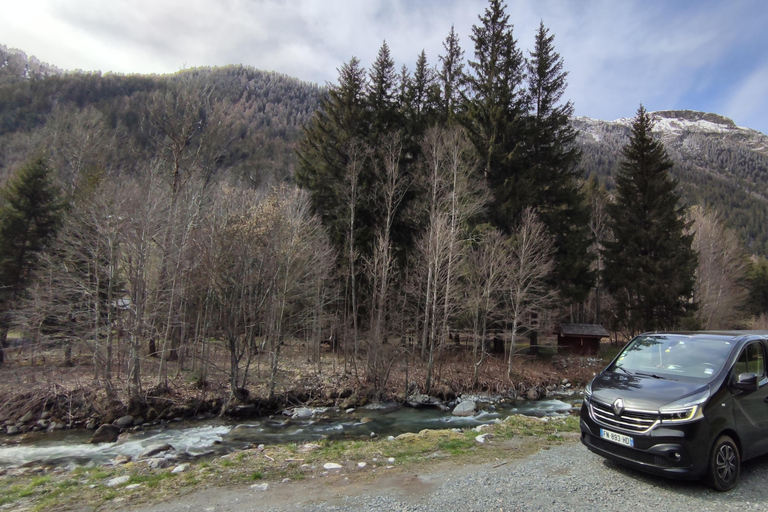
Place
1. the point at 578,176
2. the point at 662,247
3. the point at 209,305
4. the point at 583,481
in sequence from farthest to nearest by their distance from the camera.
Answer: the point at 662,247 → the point at 578,176 → the point at 209,305 → the point at 583,481

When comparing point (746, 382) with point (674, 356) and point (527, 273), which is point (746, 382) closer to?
point (674, 356)

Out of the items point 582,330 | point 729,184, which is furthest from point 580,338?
point 729,184

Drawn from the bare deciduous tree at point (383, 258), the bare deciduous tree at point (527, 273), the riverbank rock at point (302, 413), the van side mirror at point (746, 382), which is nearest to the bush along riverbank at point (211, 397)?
the riverbank rock at point (302, 413)

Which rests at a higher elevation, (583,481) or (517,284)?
(517,284)

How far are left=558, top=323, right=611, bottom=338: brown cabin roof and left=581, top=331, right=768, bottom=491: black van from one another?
24169 mm

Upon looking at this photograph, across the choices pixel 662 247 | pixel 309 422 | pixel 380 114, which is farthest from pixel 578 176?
pixel 309 422

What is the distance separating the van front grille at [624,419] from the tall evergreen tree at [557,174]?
19.6 m

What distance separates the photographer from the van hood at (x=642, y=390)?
17.8 feet

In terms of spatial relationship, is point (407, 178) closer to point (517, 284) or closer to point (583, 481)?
point (517, 284)

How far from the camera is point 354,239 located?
2450cm

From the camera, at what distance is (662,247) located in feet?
94.5

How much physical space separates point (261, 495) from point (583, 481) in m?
4.69

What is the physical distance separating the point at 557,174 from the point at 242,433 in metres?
23.7

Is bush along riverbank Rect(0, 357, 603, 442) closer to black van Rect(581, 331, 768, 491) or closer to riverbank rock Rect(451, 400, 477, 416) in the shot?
riverbank rock Rect(451, 400, 477, 416)
